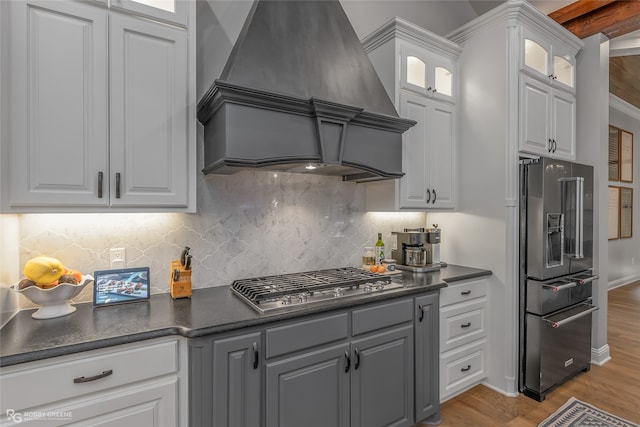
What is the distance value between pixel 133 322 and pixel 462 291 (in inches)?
85.2

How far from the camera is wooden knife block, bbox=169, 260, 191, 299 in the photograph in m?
1.90

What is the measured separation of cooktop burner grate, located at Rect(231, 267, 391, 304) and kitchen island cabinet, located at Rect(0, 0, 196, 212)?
Answer: 1.94 feet

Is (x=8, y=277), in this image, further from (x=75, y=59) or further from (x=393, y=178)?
(x=393, y=178)

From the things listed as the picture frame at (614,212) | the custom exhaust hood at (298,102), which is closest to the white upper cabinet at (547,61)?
the custom exhaust hood at (298,102)

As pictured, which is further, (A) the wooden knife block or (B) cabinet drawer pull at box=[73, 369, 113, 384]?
(A) the wooden knife block

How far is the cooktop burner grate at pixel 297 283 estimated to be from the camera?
1.83m

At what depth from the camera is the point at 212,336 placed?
148 cm

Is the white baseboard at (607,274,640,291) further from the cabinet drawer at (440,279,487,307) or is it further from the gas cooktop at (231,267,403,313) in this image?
the gas cooktop at (231,267,403,313)

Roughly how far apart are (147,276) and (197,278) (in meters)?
0.32

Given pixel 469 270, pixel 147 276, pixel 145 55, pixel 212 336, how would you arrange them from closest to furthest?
1. pixel 212 336
2. pixel 145 55
3. pixel 147 276
4. pixel 469 270

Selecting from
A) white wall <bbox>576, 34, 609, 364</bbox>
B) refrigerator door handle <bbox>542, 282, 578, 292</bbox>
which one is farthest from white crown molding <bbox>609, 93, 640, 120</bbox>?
refrigerator door handle <bbox>542, 282, 578, 292</bbox>

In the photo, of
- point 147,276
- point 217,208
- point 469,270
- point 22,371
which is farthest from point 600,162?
point 22,371

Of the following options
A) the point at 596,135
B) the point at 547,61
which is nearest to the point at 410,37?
the point at 547,61

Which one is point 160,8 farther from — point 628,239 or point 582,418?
point 628,239
